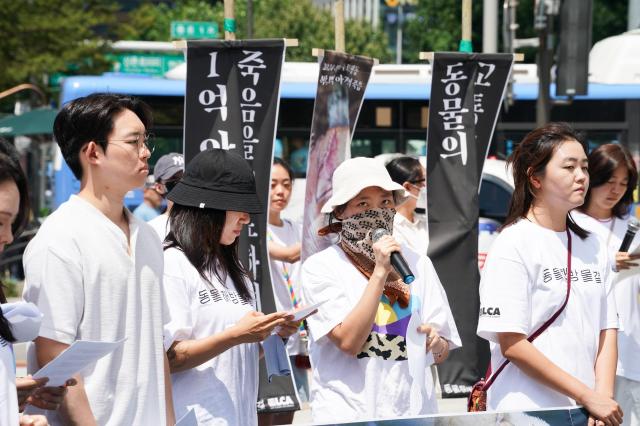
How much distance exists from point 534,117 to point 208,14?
2832 cm

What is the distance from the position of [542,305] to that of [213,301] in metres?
1.15

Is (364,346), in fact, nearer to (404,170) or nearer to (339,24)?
(339,24)

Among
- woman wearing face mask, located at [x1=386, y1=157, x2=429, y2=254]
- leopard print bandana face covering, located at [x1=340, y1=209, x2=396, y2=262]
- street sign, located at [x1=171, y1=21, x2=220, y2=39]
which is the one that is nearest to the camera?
leopard print bandana face covering, located at [x1=340, y1=209, x2=396, y2=262]

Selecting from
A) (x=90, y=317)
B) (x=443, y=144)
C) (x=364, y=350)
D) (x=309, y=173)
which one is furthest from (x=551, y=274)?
(x=443, y=144)

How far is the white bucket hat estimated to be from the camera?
3.81 m

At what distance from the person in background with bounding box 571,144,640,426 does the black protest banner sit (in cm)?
170

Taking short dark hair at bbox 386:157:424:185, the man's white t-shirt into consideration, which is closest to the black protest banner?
short dark hair at bbox 386:157:424:185

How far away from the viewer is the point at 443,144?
7.32 metres

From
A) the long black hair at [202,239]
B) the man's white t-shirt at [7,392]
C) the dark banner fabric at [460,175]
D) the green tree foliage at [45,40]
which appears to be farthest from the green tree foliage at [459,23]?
the man's white t-shirt at [7,392]

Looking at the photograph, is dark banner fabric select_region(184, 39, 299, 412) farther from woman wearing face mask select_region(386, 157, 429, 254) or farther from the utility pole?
the utility pole

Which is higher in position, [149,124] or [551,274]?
[149,124]

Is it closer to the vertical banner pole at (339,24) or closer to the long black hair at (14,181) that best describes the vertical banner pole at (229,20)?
the vertical banner pole at (339,24)

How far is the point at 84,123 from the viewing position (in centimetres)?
307

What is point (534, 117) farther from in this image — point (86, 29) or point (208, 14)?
point (208, 14)
